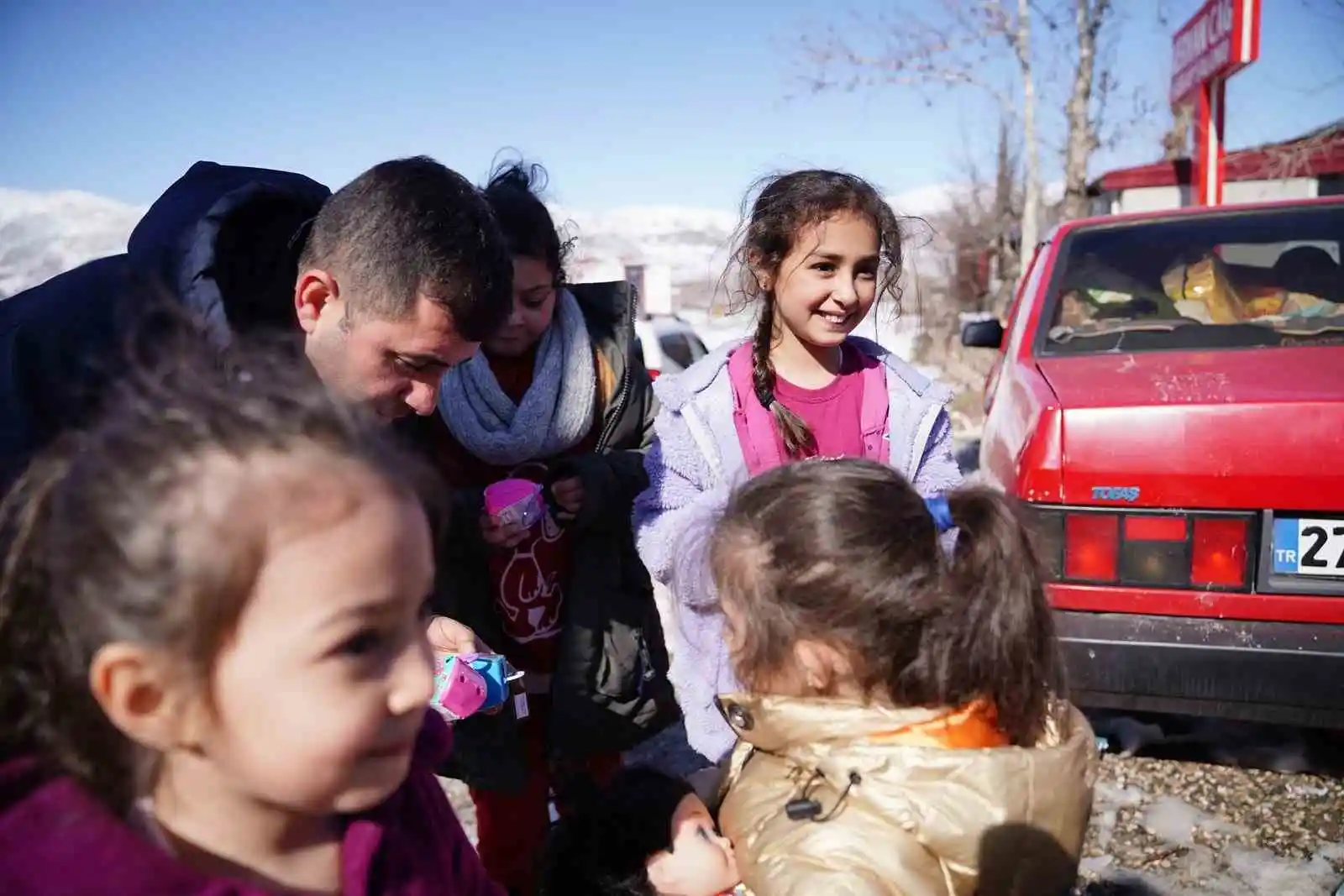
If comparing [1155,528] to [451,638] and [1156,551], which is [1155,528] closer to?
[1156,551]

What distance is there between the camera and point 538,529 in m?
2.37

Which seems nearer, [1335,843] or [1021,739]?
[1021,739]

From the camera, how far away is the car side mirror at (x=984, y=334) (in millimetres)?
4574

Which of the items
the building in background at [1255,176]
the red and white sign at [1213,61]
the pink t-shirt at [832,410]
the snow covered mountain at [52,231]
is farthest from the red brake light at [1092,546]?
the building in background at [1255,176]

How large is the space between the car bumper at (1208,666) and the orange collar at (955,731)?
1497mm

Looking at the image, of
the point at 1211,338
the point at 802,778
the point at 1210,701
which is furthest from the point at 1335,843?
the point at 802,778

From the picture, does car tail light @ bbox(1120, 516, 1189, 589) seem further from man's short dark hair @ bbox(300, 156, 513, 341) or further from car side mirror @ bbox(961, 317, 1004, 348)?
man's short dark hair @ bbox(300, 156, 513, 341)

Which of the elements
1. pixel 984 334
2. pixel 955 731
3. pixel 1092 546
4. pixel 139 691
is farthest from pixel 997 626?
pixel 984 334

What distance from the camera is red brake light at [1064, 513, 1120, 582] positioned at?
9.44 ft

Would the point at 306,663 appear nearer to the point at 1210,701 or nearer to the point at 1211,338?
the point at 1210,701

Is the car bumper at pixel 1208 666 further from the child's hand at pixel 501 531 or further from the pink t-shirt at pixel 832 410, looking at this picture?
the child's hand at pixel 501 531

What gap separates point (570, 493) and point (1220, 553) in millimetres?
1936

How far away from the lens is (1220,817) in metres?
3.06

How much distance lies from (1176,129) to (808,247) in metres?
18.1
